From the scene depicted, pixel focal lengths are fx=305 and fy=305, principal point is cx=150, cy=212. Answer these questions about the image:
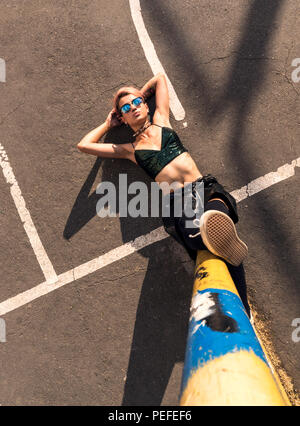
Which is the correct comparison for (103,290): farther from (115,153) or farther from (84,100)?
(84,100)

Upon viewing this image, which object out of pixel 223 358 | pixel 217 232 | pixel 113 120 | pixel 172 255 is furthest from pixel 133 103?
pixel 223 358

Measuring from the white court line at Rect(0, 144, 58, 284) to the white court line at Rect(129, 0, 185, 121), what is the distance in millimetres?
2430

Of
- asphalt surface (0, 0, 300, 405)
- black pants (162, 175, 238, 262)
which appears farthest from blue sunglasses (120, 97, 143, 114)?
black pants (162, 175, 238, 262)

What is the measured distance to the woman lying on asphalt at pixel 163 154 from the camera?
11.8ft

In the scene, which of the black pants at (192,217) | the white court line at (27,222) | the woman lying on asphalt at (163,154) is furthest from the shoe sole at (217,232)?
the white court line at (27,222)

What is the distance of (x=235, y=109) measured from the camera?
4.18 metres

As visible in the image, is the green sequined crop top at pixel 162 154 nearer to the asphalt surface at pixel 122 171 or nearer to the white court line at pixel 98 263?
the asphalt surface at pixel 122 171

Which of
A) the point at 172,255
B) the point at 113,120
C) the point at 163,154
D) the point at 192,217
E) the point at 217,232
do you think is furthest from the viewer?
the point at 172,255

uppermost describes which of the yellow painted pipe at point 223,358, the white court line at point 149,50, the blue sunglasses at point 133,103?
the white court line at point 149,50

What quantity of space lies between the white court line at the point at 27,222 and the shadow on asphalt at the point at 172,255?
1265 mm

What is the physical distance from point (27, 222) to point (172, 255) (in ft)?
6.84

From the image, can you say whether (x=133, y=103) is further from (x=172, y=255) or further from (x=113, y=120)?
(x=172, y=255)

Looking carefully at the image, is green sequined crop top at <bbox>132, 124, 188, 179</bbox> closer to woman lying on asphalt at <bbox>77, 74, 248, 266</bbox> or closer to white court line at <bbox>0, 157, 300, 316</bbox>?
woman lying on asphalt at <bbox>77, 74, 248, 266</bbox>

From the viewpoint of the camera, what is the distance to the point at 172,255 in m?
4.22
